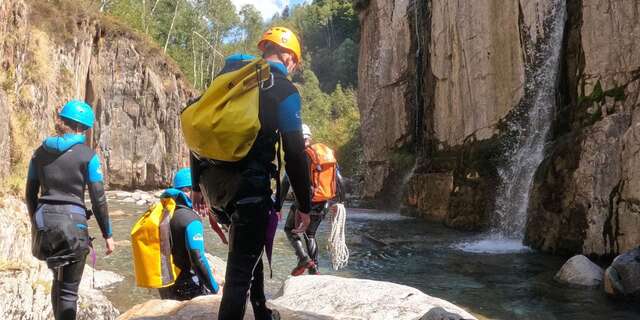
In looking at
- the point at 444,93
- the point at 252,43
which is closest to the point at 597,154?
the point at 444,93

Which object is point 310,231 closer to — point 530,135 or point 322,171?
point 322,171

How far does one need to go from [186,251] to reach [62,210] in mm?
918

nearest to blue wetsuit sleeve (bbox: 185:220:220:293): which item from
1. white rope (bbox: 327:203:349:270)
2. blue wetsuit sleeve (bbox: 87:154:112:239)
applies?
blue wetsuit sleeve (bbox: 87:154:112:239)

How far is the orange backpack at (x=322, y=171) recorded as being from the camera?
6129 millimetres

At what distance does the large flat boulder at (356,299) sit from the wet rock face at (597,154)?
181 inches

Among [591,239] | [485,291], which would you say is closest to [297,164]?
[485,291]

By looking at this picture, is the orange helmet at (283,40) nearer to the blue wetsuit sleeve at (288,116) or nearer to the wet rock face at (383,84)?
the blue wetsuit sleeve at (288,116)

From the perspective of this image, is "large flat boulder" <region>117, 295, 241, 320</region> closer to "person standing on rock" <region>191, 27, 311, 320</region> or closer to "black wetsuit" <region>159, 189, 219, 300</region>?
"black wetsuit" <region>159, 189, 219, 300</region>

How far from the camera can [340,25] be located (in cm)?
7919

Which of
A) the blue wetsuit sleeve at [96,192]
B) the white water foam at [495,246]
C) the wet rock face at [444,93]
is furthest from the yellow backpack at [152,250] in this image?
the wet rock face at [444,93]

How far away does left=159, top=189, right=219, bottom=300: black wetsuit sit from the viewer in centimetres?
389

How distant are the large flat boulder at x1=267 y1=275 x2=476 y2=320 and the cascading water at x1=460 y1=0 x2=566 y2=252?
6.97m

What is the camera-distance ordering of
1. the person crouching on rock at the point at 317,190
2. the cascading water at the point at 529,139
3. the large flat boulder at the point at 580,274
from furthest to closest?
the cascading water at the point at 529,139 < the large flat boulder at the point at 580,274 < the person crouching on rock at the point at 317,190

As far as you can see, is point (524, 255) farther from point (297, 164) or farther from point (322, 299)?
point (297, 164)
